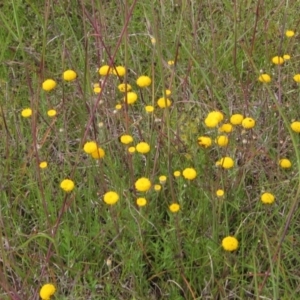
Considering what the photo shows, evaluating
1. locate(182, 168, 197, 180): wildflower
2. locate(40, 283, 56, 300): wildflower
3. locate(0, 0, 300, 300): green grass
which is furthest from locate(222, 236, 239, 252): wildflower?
locate(40, 283, 56, 300): wildflower

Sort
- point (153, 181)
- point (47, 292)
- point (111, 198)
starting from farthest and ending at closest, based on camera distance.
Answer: point (153, 181), point (111, 198), point (47, 292)

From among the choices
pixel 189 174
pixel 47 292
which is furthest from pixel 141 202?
pixel 47 292

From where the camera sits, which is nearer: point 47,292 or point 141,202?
point 47,292

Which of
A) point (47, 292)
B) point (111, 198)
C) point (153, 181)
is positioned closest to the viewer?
point (47, 292)

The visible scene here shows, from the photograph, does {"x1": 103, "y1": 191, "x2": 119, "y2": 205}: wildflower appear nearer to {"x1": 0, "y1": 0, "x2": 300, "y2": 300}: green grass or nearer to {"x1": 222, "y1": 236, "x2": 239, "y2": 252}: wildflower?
{"x1": 0, "y1": 0, "x2": 300, "y2": 300}: green grass

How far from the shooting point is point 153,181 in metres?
1.57

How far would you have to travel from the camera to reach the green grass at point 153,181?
143cm

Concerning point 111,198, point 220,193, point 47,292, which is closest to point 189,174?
point 220,193

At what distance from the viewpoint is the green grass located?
4.68ft

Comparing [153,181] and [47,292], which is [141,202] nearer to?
[153,181]

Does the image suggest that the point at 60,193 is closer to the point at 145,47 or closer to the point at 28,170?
the point at 28,170

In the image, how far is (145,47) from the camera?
7.09 ft

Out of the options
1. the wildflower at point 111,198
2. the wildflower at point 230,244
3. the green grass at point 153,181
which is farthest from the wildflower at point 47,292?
the wildflower at point 230,244

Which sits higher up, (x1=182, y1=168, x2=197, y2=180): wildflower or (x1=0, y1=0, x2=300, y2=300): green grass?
(x1=182, y1=168, x2=197, y2=180): wildflower
